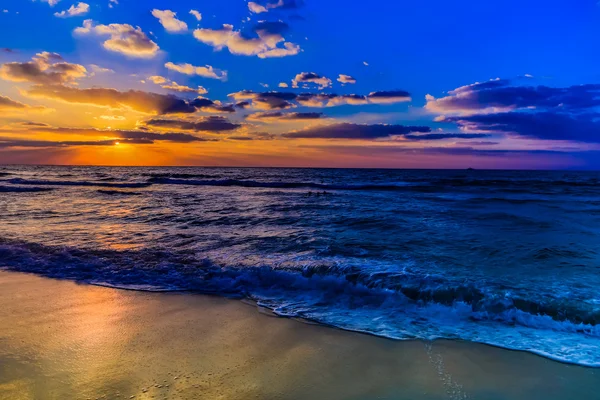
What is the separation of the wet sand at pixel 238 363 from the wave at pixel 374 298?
0.43 m

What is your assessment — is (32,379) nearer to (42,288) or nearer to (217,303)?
(217,303)

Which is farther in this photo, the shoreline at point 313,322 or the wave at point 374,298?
the wave at point 374,298

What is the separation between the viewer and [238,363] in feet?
11.6

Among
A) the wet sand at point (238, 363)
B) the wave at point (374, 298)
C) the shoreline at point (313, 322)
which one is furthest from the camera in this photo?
the wave at point (374, 298)

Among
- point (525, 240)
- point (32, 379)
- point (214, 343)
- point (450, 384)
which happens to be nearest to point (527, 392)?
point (450, 384)

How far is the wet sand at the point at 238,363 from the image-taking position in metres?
3.09

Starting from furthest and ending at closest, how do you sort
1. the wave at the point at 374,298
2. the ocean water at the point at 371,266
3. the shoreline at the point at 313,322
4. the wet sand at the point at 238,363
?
the ocean water at the point at 371,266
the wave at the point at 374,298
the shoreline at the point at 313,322
the wet sand at the point at 238,363

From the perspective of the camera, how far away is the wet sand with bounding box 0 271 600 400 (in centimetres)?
309

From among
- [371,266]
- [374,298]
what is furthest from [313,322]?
[371,266]

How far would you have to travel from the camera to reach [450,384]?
3225 millimetres

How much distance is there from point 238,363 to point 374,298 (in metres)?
2.73

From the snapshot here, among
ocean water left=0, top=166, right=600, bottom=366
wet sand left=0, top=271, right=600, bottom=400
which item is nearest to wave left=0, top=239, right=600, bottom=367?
ocean water left=0, top=166, right=600, bottom=366

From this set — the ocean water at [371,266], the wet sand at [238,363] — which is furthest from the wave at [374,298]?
the wet sand at [238,363]

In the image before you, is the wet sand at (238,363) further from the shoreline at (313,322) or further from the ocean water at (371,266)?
the ocean water at (371,266)
